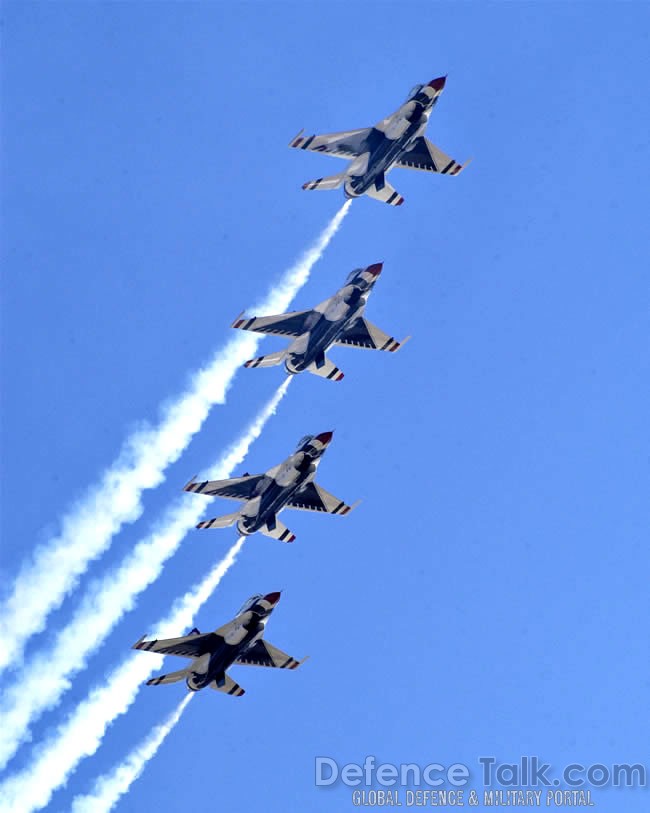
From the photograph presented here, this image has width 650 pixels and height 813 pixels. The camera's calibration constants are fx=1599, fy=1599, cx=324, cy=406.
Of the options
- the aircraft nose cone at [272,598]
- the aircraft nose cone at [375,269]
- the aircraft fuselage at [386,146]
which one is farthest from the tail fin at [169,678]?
the aircraft fuselage at [386,146]

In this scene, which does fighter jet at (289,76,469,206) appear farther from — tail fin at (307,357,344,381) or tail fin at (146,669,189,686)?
tail fin at (146,669,189,686)

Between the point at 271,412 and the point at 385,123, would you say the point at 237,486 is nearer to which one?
the point at 271,412

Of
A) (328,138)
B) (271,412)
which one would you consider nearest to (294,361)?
(271,412)

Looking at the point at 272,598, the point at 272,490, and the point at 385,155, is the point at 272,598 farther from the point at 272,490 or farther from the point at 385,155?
the point at 385,155

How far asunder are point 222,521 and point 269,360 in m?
11.5

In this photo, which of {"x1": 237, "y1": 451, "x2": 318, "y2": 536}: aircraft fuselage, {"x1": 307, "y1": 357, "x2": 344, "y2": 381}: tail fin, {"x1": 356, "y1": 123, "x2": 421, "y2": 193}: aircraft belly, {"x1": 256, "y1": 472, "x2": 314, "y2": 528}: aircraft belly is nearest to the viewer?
{"x1": 237, "y1": 451, "x2": 318, "y2": 536}: aircraft fuselage

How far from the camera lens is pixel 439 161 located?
113 metres

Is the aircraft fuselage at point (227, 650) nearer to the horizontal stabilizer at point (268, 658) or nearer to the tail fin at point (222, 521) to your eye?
the horizontal stabilizer at point (268, 658)

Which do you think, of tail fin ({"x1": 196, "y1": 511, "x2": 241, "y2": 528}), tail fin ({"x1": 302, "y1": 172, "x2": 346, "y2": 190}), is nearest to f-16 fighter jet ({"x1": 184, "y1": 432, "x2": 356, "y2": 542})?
tail fin ({"x1": 196, "y1": 511, "x2": 241, "y2": 528})

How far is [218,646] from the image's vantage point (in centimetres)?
10306

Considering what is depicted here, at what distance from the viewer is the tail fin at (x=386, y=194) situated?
11025 cm

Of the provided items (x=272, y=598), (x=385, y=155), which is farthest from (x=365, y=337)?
(x=272, y=598)

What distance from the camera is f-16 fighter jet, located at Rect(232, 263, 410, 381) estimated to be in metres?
107

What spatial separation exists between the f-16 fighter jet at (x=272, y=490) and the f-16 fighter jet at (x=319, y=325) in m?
6.05
